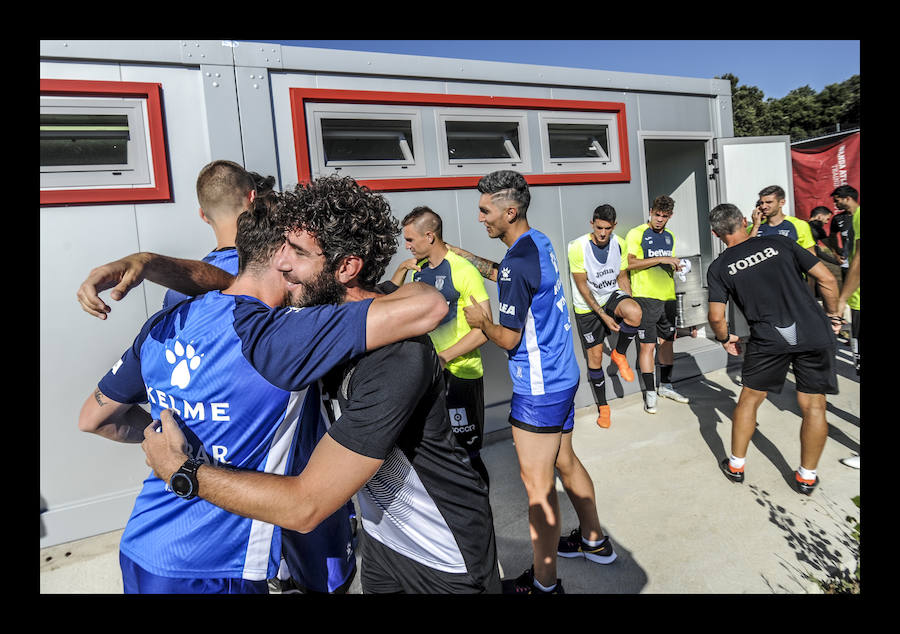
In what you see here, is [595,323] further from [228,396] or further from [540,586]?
[228,396]

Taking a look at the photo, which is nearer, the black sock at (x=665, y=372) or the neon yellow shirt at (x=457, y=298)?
the neon yellow shirt at (x=457, y=298)

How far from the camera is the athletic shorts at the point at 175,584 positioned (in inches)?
59.0

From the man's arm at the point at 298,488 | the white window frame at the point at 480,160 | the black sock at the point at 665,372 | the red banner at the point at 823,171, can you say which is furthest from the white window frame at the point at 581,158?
the red banner at the point at 823,171

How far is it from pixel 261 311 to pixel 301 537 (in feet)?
3.07

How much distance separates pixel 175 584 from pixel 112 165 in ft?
10.6

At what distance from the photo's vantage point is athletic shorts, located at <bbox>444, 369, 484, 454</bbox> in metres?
3.40

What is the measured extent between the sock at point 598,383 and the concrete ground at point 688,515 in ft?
0.90

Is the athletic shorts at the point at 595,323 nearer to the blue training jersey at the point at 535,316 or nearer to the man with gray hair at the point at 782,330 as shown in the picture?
the man with gray hair at the point at 782,330

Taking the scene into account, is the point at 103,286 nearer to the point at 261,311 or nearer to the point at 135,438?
the point at 261,311

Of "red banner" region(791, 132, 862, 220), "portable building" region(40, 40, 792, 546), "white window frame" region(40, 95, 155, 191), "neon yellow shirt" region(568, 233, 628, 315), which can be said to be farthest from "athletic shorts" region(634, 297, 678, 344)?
"red banner" region(791, 132, 862, 220)

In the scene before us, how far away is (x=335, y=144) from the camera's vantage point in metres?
4.34

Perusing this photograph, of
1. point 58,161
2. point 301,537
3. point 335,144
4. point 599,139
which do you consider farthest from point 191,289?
point 599,139

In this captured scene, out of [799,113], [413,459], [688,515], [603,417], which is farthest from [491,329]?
[799,113]

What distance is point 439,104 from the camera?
15.2 ft
